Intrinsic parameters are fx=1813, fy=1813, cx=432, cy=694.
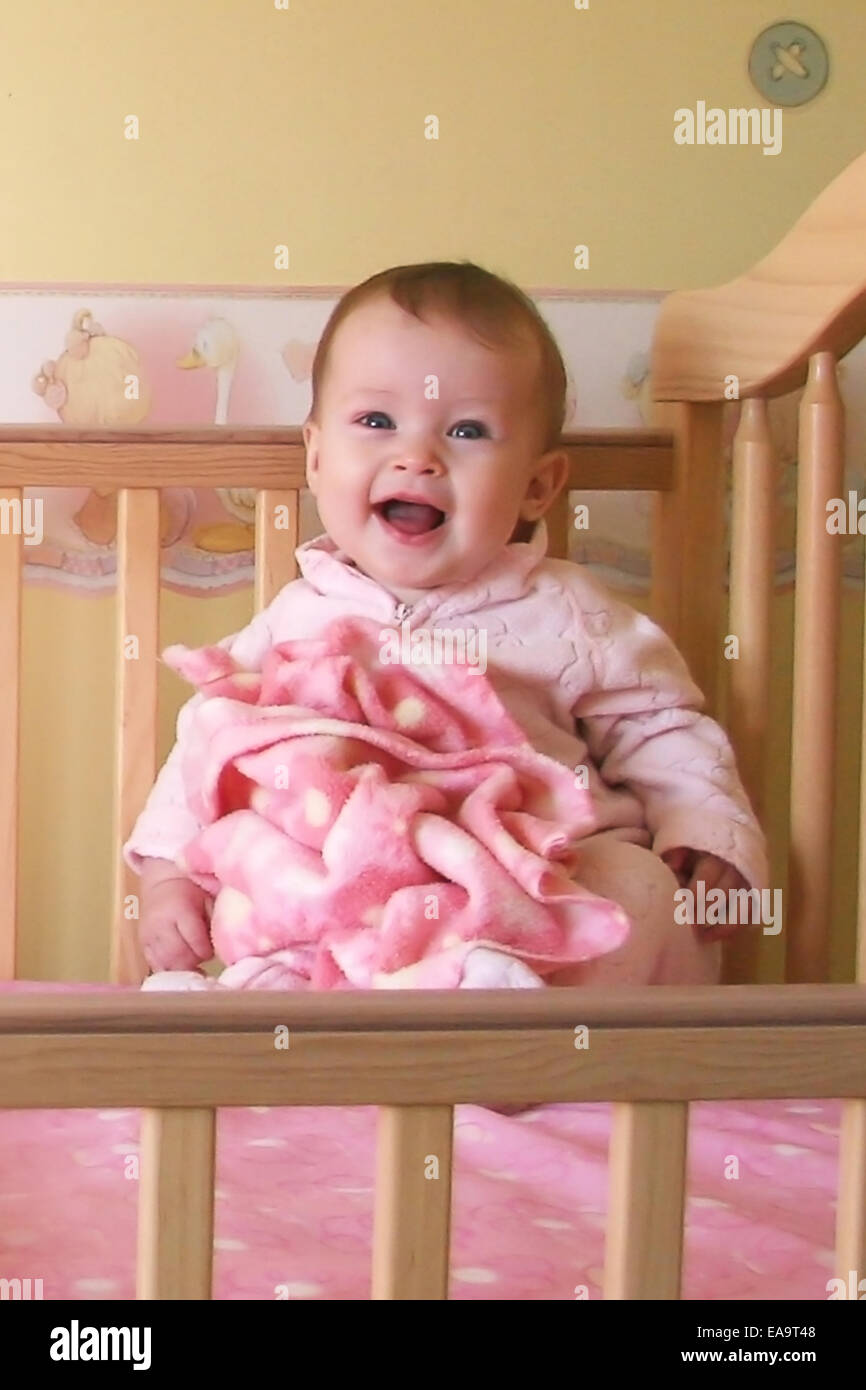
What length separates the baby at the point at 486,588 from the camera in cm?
127

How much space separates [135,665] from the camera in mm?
1420

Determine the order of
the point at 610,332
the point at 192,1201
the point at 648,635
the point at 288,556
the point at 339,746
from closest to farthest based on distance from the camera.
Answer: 1. the point at 192,1201
2. the point at 339,746
3. the point at 648,635
4. the point at 288,556
5. the point at 610,332

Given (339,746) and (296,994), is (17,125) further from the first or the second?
(296,994)

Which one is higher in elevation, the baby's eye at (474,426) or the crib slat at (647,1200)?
the baby's eye at (474,426)

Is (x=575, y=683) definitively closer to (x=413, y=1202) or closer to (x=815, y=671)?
(x=815, y=671)

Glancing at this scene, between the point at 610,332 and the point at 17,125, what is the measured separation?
20.6 inches

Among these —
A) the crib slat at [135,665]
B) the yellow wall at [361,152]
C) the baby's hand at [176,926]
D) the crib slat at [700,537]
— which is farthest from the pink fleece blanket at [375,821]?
the yellow wall at [361,152]

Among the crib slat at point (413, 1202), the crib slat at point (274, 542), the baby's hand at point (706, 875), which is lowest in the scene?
the crib slat at point (413, 1202)

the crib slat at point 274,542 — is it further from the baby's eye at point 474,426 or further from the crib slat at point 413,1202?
the crib slat at point 413,1202

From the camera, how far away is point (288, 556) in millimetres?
1438

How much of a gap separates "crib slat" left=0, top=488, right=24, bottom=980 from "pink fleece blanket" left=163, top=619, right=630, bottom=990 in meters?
0.20

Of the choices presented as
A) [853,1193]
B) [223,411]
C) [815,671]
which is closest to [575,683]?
[815,671]

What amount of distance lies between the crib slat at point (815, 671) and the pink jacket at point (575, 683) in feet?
0.18
